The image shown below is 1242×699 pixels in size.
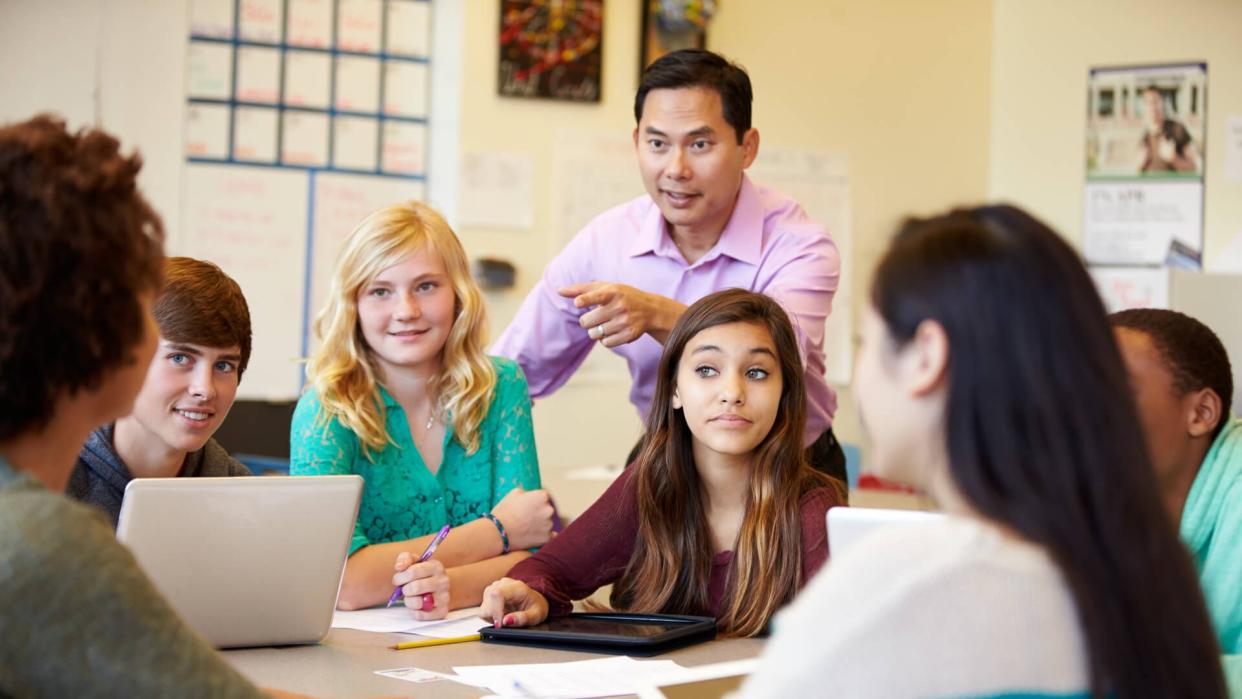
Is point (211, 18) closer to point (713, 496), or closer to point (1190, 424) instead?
point (713, 496)

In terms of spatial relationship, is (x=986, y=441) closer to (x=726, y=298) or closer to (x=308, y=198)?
(x=726, y=298)

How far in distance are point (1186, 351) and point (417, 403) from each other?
1.38 metres

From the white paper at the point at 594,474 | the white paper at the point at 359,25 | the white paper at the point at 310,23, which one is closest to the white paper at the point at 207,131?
the white paper at the point at 310,23

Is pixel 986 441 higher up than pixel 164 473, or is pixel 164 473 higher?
pixel 986 441

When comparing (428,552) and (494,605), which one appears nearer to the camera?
(494,605)

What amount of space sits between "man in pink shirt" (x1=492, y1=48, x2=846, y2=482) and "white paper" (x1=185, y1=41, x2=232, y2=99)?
2152 millimetres

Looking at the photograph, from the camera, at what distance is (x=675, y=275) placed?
283 centimetres

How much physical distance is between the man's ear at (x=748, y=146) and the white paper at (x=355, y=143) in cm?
219

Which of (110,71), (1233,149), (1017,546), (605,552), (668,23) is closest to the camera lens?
(1017,546)

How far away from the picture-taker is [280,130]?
459cm

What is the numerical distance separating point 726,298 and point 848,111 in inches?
129

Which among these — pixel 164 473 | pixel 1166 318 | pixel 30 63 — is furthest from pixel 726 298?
pixel 30 63

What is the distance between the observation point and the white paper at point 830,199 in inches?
203

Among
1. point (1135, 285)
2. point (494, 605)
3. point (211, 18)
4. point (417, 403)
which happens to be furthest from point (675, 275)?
point (1135, 285)
